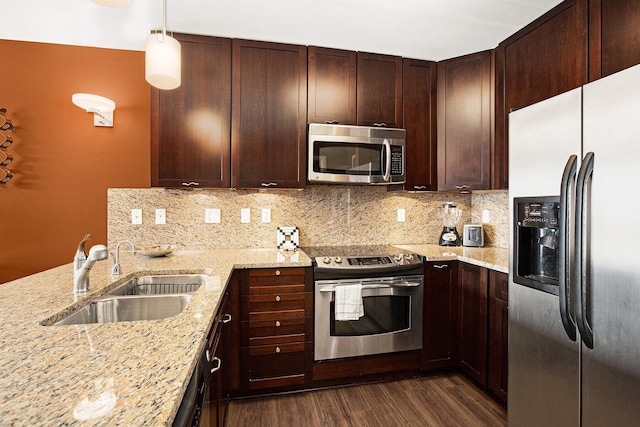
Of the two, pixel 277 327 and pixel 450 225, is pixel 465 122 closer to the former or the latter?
pixel 450 225

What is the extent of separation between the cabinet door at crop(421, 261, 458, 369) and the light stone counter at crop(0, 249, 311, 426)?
1.62 meters

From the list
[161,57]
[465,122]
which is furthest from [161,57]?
[465,122]

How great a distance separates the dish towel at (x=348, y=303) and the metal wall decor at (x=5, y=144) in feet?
8.39

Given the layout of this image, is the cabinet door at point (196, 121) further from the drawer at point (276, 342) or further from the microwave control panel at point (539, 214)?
the microwave control panel at point (539, 214)

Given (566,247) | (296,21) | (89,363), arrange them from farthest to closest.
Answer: (296,21) → (566,247) → (89,363)

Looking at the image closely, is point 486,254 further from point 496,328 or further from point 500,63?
point 500,63

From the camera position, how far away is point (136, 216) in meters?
2.59

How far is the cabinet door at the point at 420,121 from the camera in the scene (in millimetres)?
2699

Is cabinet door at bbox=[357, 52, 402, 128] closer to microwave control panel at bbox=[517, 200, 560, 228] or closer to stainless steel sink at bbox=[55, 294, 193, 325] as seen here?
microwave control panel at bbox=[517, 200, 560, 228]

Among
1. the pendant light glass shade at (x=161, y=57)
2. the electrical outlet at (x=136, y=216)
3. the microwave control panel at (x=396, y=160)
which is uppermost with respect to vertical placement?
the pendant light glass shade at (x=161, y=57)

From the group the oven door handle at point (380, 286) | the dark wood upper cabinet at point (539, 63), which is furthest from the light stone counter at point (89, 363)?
the dark wood upper cabinet at point (539, 63)

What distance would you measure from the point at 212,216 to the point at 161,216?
0.39 meters

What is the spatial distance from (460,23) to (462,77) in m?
0.53

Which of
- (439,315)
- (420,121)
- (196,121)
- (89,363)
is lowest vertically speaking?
(439,315)
